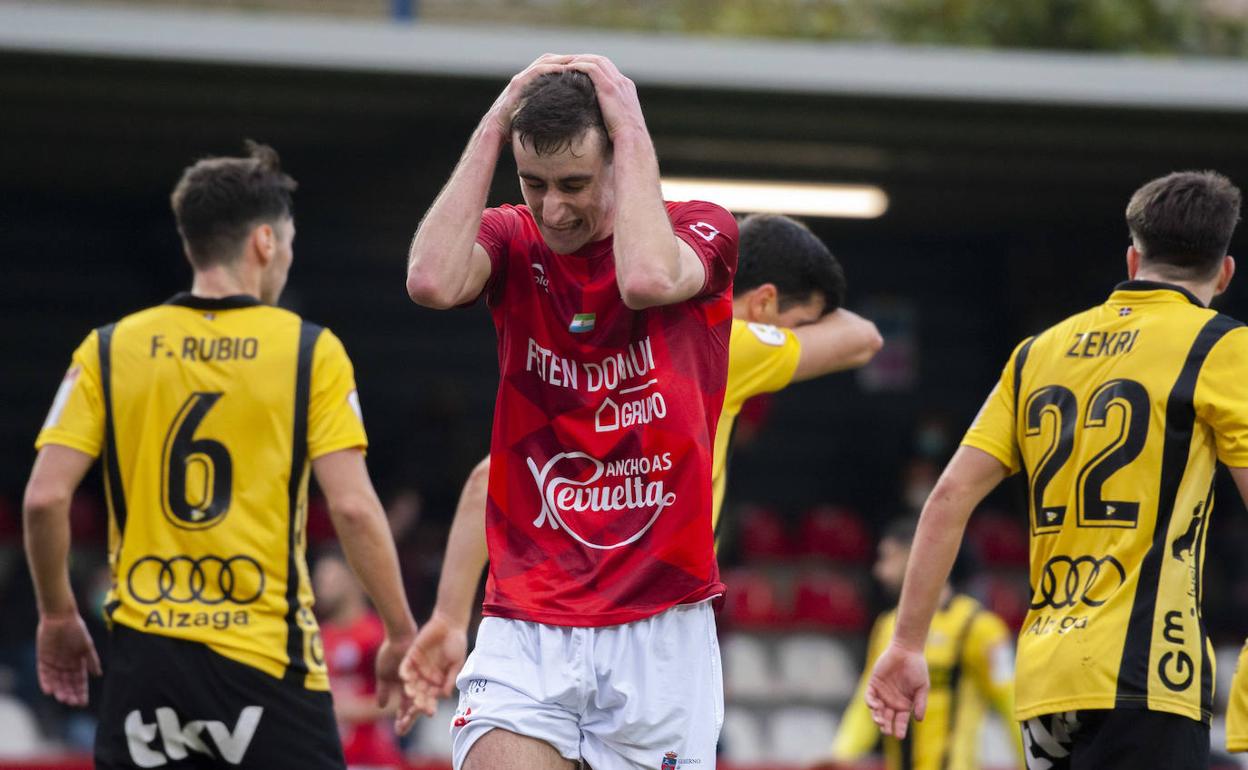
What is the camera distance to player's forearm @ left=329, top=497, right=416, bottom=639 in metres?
4.83

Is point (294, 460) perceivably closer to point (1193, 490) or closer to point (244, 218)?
point (244, 218)

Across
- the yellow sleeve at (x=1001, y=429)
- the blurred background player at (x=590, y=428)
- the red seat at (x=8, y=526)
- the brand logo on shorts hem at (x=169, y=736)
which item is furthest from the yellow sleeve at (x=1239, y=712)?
the red seat at (x=8, y=526)

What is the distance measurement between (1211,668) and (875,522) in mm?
11037

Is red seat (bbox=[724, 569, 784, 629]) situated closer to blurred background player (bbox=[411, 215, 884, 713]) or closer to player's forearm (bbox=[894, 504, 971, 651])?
blurred background player (bbox=[411, 215, 884, 713])

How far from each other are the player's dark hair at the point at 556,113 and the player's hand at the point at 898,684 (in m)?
1.65

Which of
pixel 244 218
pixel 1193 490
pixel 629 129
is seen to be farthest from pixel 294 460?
pixel 1193 490

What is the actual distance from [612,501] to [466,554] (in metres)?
0.77

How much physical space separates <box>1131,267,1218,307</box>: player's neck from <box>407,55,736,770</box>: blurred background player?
4.02 ft

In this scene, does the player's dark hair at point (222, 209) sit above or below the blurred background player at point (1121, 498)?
above

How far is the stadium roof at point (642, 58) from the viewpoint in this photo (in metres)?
10.1

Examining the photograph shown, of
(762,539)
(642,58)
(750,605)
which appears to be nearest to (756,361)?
(642,58)

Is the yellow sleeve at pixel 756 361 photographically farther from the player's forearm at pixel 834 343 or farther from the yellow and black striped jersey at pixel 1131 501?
the yellow and black striped jersey at pixel 1131 501

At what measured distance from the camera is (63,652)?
16.5ft

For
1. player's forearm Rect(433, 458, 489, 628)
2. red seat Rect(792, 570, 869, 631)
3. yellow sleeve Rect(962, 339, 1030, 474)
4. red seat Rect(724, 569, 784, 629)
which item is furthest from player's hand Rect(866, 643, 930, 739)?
red seat Rect(792, 570, 869, 631)
